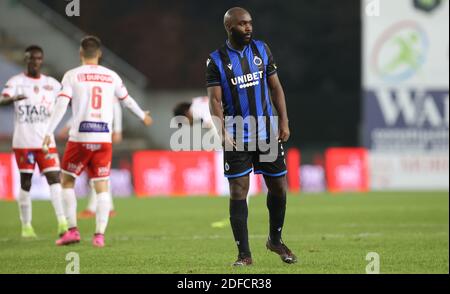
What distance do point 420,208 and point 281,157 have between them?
895 centimetres

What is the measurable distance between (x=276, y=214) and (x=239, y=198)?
47cm

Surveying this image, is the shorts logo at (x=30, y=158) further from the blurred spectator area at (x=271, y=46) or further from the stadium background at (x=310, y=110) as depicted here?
the blurred spectator area at (x=271, y=46)

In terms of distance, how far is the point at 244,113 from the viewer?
368 inches

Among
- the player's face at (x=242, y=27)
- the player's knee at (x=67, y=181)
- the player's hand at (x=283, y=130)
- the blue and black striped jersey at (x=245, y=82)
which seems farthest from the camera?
the player's knee at (x=67, y=181)

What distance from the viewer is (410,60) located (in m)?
24.5

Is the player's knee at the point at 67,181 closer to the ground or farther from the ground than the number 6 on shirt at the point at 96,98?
closer to the ground

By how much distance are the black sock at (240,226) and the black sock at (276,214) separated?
1.22ft

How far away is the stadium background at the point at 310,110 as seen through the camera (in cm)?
1510

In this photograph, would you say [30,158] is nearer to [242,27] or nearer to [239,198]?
[239,198]

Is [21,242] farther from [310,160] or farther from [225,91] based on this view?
[310,160]

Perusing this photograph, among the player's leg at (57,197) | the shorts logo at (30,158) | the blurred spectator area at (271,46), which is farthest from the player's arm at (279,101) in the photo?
the blurred spectator area at (271,46)

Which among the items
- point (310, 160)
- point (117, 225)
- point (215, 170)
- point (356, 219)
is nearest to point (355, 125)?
point (310, 160)

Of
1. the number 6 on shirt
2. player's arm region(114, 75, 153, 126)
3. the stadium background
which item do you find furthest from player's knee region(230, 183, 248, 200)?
the number 6 on shirt

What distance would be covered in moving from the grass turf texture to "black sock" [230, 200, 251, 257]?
0.19 m
